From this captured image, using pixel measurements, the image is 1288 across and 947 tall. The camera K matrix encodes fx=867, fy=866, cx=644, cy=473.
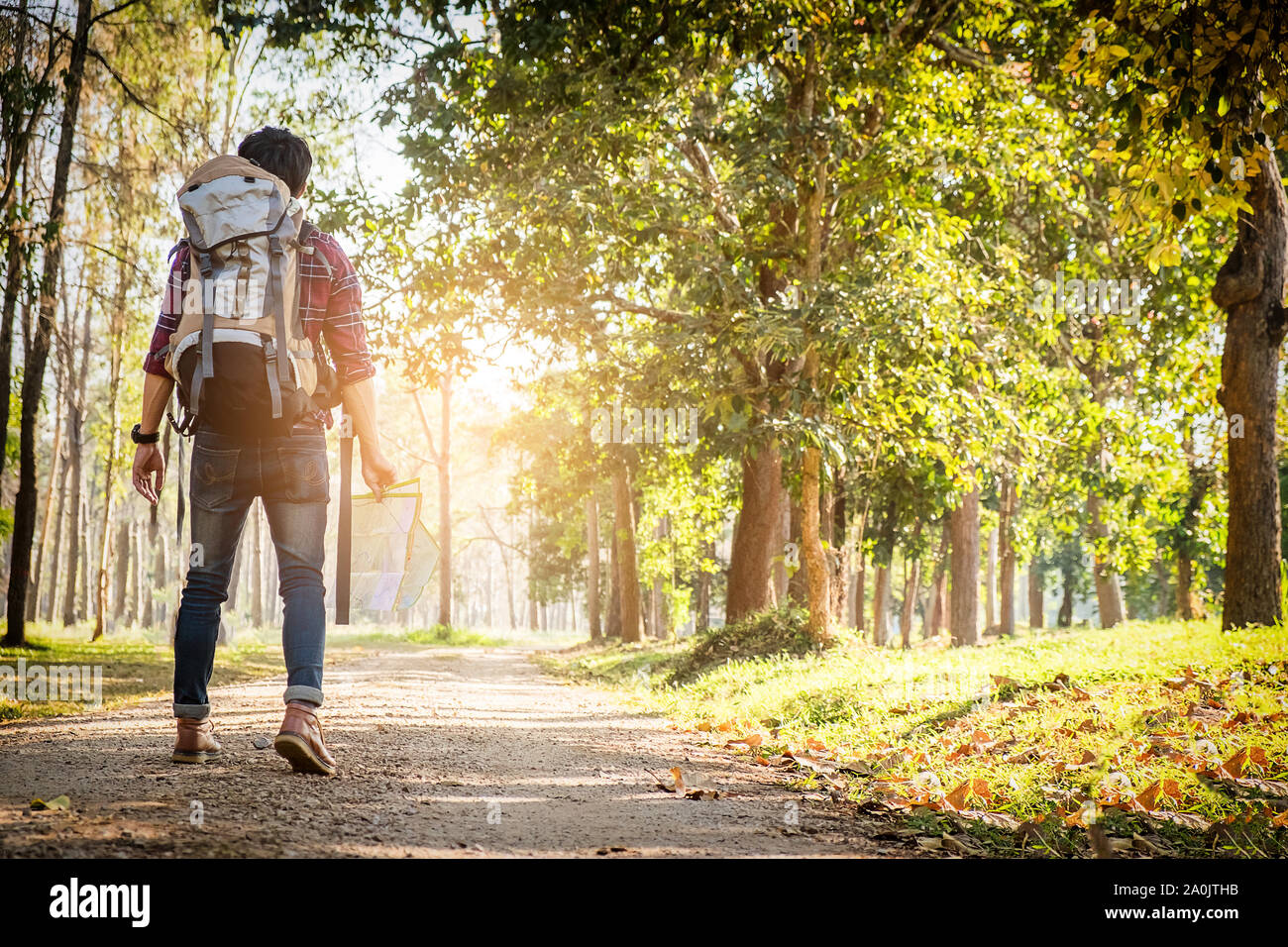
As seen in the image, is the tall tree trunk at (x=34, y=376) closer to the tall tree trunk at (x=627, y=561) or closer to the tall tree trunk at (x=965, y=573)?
the tall tree trunk at (x=627, y=561)

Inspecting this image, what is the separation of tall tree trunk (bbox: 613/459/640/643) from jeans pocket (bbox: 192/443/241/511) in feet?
63.4

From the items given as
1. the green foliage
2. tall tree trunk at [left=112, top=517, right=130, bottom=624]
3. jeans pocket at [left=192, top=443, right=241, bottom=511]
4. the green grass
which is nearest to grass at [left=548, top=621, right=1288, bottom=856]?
the green foliage

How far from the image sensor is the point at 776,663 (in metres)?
9.62

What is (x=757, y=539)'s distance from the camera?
13945 millimetres

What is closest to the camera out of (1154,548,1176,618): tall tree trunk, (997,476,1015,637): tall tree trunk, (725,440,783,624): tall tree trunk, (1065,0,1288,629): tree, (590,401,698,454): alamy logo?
(1065,0,1288,629): tree

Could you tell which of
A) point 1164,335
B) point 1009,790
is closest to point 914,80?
point 1164,335

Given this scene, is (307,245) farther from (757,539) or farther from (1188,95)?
(757,539)

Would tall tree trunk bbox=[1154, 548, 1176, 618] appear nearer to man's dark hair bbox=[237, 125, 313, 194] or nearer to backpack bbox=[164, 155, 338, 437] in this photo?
man's dark hair bbox=[237, 125, 313, 194]

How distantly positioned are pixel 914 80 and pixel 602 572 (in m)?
29.2

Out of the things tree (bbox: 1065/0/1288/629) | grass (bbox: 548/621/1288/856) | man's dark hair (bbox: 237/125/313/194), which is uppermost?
tree (bbox: 1065/0/1288/629)

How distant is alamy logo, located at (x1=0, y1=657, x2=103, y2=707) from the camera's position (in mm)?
7496
